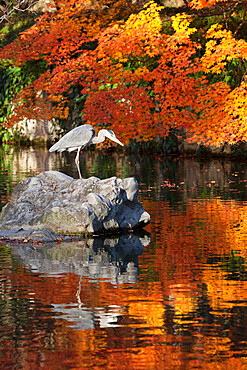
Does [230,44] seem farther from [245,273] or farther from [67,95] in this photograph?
[67,95]

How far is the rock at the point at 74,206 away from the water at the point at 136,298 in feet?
1.39

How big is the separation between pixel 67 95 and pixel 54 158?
5.35m

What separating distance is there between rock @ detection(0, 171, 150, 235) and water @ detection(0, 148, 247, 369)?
424 mm

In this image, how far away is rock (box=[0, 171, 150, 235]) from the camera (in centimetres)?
1055

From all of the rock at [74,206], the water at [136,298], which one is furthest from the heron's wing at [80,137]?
the water at [136,298]

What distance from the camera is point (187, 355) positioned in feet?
16.8

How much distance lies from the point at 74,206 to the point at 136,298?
4083 mm

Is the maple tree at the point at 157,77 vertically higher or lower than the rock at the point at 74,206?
higher

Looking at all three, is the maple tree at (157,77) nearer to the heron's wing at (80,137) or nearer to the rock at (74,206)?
the heron's wing at (80,137)

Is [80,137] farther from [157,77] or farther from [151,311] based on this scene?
[157,77]

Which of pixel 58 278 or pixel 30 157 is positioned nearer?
pixel 58 278

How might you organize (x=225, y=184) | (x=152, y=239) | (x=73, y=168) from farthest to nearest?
(x=73, y=168), (x=225, y=184), (x=152, y=239)

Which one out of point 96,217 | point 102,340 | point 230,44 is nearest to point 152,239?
point 96,217

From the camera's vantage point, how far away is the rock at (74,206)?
34.6 ft
